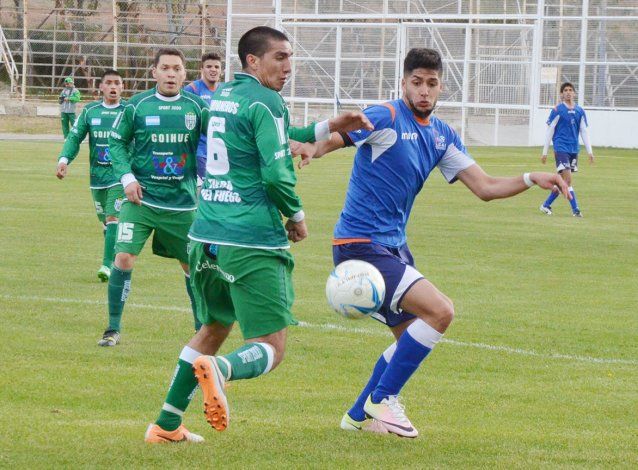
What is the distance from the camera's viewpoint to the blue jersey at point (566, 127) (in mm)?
23312

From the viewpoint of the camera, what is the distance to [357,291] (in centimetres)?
654

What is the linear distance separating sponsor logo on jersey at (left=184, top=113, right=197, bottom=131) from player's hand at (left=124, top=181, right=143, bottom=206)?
28.1 inches

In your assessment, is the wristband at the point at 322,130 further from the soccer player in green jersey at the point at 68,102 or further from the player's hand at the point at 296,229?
the soccer player in green jersey at the point at 68,102

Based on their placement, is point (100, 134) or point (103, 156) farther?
point (103, 156)

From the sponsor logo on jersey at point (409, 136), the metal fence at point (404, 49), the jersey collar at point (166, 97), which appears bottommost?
the sponsor logo on jersey at point (409, 136)

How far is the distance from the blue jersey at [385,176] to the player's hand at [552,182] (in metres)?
0.74

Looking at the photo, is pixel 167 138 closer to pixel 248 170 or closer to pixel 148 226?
pixel 148 226

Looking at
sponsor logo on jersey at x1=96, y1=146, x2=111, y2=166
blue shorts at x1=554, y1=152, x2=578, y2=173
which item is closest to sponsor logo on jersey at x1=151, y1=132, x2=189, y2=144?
sponsor logo on jersey at x1=96, y1=146, x2=111, y2=166

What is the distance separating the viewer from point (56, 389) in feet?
25.7

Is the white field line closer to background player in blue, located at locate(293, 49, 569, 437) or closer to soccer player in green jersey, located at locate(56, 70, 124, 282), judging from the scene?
soccer player in green jersey, located at locate(56, 70, 124, 282)

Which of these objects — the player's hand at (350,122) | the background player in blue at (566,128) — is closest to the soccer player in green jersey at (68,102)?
the background player in blue at (566,128)

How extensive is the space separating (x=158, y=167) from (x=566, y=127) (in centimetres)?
1507

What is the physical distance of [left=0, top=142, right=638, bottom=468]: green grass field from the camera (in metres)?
6.39

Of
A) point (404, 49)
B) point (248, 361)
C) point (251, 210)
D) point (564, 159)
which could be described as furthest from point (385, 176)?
point (404, 49)
